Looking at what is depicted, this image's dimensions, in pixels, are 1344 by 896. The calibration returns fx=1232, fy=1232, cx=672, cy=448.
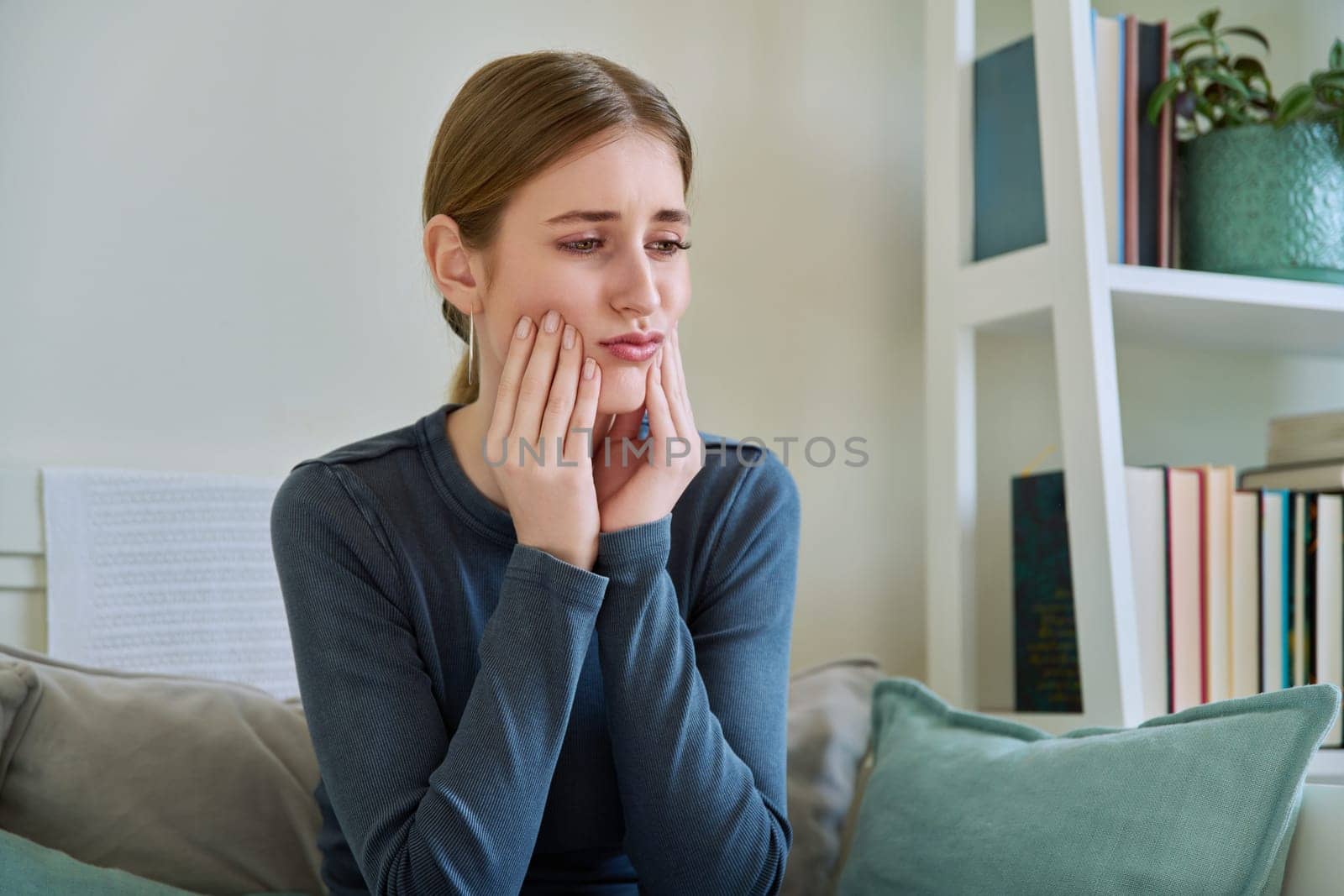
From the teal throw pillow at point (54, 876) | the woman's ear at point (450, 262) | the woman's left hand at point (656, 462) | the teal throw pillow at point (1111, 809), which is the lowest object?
the teal throw pillow at point (54, 876)

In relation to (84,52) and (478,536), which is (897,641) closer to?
(478,536)

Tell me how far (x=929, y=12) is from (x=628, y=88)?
759 mm

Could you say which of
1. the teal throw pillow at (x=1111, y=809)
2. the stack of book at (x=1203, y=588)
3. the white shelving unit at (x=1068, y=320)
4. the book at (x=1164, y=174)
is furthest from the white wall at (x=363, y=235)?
the teal throw pillow at (x=1111, y=809)

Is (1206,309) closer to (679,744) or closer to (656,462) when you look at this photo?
(656,462)

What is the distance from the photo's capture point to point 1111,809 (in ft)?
3.18

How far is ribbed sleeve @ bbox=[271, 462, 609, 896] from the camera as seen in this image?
0.92 meters

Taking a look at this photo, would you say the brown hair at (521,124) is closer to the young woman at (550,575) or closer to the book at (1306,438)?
the young woman at (550,575)

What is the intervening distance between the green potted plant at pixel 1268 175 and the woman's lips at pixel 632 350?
2.67 feet

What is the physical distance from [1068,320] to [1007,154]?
260mm

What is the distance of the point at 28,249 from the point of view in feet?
4.45

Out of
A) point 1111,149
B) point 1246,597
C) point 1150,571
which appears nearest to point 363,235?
point 1111,149

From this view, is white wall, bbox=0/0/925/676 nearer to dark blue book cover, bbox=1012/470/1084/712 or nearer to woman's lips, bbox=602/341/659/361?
dark blue book cover, bbox=1012/470/1084/712

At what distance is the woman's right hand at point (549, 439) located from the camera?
1.01 m

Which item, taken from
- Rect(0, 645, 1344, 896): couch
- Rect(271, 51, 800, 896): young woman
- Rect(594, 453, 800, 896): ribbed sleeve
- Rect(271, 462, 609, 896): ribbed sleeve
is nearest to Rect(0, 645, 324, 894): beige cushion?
Rect(0, 645, 1344, 896): couch
